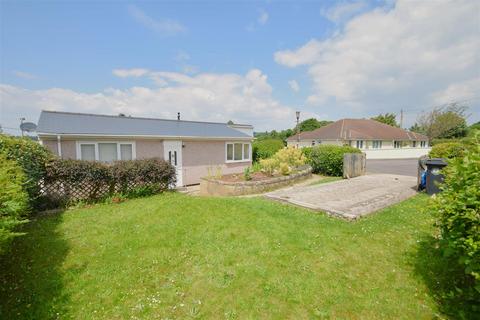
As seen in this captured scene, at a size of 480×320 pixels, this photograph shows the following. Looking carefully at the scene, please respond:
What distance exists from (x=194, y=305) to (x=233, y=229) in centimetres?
233

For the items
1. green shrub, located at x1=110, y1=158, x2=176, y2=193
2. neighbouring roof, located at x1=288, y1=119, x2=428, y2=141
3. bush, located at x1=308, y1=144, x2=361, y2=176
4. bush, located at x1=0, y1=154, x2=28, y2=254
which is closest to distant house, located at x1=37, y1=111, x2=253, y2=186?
green shrub, located at x1=110, y1=158, x2=176, y2=193

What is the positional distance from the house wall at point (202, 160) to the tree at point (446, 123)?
47779 mm

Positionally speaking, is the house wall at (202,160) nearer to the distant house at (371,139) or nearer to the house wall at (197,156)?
the house wall at (197,156)

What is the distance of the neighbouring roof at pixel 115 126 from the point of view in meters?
10.5

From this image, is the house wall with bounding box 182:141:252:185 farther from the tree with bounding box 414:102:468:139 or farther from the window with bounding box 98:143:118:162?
the tree with bounding box 414:102:468:139

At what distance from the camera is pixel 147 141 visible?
479 inches

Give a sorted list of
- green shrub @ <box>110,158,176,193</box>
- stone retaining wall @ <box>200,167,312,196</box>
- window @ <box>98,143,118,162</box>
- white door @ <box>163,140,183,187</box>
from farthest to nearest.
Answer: white door @ <box>163,140,183,187</box>, window @ <box>98,143,118,162</box>, stone retaining wall @ <box>200,167,312,196</box>, green shrub @ <box>110,158,176,193</box>

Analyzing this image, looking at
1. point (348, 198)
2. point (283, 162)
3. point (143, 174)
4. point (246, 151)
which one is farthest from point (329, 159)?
point (143, 174)

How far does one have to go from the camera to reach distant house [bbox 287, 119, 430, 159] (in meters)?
30.2

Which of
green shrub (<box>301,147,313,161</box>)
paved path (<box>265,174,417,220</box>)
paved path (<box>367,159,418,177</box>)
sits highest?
green shrub (<box>301,147,313,161</box>)

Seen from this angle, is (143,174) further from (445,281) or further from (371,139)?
(371,139)

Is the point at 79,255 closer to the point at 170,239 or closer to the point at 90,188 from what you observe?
the point at 170,239

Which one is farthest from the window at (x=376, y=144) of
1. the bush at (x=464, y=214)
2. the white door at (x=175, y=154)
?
the bush at (x=464, y=214)

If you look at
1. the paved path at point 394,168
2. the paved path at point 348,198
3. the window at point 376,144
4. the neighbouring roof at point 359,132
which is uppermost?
the neighbouring roof at point 359,132
